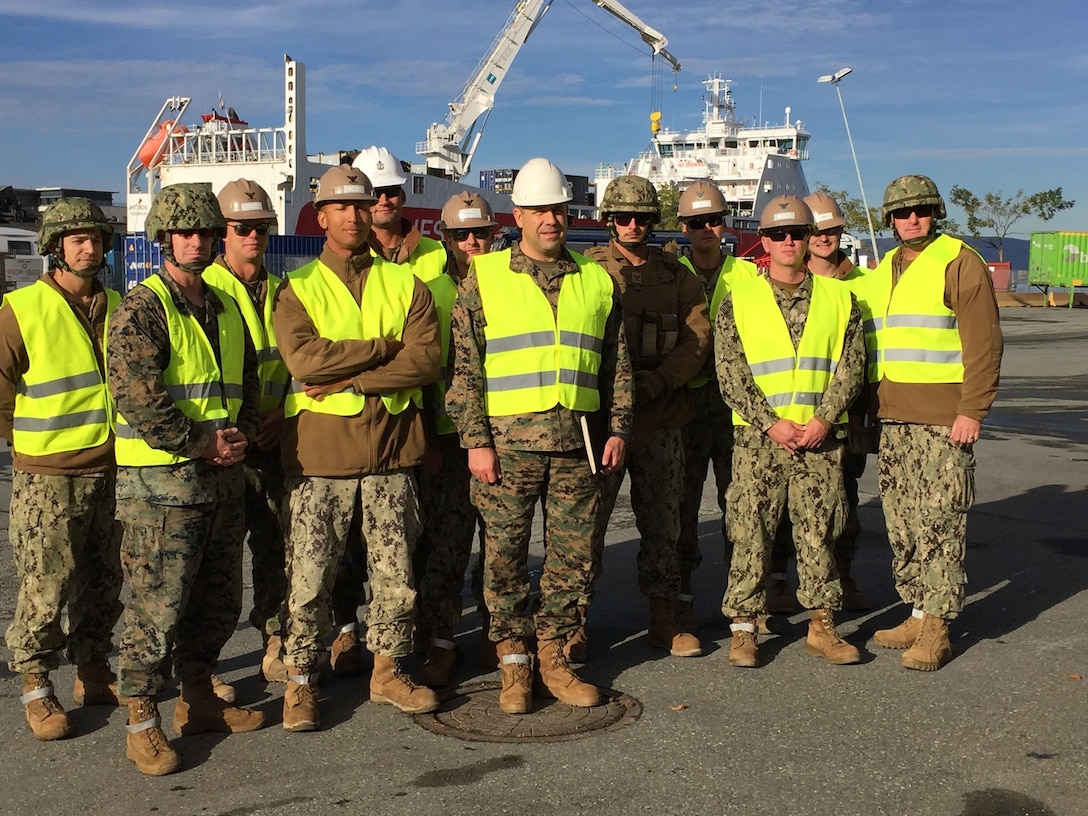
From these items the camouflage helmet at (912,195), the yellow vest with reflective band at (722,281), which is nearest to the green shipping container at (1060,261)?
the yellow vest with reflective band at (722,281)

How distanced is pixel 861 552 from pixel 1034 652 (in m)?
2.22

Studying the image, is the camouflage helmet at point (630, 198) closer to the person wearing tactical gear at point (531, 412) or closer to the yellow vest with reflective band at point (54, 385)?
the person wearing tactical gear at point (531, 412)

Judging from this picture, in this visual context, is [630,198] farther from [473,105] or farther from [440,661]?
[473,105]

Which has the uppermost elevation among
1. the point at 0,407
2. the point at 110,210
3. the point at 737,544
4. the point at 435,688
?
the point at 110,210

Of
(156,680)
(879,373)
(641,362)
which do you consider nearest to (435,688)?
(156,680)

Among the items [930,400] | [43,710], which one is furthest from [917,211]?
[43,710]

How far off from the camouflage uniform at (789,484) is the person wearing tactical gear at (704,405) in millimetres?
537

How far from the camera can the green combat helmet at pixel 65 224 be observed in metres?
4.62

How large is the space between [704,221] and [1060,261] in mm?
48393

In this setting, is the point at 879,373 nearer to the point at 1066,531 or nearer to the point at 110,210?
the point at 1066,531

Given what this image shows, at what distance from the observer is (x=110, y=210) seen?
6738 centimetres

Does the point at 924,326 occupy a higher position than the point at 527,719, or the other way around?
the point at 924,326

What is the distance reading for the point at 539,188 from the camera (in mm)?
4891

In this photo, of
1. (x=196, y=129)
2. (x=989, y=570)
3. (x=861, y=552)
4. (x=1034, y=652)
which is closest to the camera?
(x=1034, y=652)
